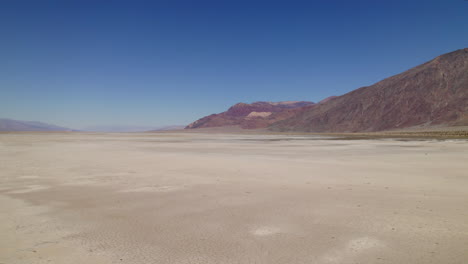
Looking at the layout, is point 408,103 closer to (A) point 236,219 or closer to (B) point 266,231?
(A) point 236,219

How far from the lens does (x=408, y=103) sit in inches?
3472

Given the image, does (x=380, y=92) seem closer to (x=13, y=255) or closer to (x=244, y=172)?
(x=244, y=172)

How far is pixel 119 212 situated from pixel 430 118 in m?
90.2

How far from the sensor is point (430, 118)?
255 feet

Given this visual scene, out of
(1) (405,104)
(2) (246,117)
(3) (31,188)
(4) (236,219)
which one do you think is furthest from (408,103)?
(3) (31,188)

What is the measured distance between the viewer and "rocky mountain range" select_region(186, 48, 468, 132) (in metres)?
78.4

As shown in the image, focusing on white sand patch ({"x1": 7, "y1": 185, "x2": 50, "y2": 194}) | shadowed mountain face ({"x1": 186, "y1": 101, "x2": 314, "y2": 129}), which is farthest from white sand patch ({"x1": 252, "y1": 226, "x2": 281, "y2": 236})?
shadowed mountain face ({"x1": 186, "y1": 101, "x2": 314, "y2": 129})

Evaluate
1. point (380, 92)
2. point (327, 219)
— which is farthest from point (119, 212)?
point (380, 92)

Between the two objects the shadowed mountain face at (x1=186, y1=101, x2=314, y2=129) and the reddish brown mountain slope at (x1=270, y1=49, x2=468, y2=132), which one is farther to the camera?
the shadowed mountain face at (x1=186, y1=101, x2=314, y2=129)

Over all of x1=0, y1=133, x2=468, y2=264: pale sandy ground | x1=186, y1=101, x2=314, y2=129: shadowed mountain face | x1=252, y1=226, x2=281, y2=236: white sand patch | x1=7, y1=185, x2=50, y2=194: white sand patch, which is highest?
x1=186, y1=101, x2=314, y2=129: shadowed mountain face

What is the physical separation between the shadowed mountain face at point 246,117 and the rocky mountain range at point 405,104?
73.2 feet

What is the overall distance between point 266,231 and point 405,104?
98575mm

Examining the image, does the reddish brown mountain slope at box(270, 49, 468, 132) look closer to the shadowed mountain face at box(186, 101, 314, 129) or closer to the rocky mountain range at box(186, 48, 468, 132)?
the rocky mountain range at box(186, 48, 468, 132)

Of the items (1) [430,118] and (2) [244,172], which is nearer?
(2) [244,172]
